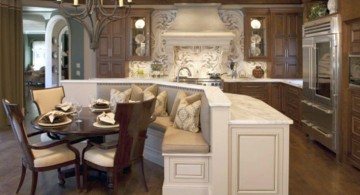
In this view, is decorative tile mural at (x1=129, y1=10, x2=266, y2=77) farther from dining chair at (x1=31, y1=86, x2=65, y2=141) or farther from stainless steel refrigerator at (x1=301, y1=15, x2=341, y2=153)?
dining chair at (x1=31, y1=86, x2=65, y2=141)

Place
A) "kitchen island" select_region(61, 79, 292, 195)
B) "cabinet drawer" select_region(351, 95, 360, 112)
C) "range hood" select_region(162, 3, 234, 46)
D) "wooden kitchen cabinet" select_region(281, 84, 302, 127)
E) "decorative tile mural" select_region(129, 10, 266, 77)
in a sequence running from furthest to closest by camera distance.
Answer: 1. "decorative tile mural" select_region(129, 10, 266, 77)
2. "range hood" select_region(162, 3, 234, 46)
3. "wooden kitchen cabinet" select_region(281, 84, 302, 127)
4. "cabinet drawer" select_region(351, 95, 360, 112)
5. "kitchen island" select_region(61, 79, 292, 195)

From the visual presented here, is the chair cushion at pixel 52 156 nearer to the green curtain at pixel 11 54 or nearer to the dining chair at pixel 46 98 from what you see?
the dining chair at pixel 46 98

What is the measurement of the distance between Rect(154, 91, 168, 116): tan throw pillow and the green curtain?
3693mm

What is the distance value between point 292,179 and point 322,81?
6.14 ft

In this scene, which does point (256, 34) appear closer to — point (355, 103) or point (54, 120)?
point (355, 103)

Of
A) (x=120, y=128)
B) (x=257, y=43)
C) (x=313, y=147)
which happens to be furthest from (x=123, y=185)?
(x=257, y=43)

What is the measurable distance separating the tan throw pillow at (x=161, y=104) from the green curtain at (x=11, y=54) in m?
3.69

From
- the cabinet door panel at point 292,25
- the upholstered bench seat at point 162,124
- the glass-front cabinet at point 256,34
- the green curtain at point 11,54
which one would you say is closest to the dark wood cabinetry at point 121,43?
the green curtain at point 11,54

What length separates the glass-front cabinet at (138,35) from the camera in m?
8.22

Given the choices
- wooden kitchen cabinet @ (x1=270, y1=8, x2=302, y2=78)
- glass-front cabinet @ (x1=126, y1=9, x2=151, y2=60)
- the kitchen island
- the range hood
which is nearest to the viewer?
the kitchen island

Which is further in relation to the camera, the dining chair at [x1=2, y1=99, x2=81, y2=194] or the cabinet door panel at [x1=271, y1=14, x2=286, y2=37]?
the cabinet door panel at [x1=271, y1=14, x2=286, y2=37]

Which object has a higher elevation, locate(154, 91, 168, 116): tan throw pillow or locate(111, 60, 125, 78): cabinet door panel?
locate(111, 60, 125, 78): cabinet door panel

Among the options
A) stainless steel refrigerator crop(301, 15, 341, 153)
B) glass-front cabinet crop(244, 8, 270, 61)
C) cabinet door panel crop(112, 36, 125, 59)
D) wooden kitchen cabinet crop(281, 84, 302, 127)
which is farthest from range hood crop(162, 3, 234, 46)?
stainless steel refrigerator crop(301, 15, 341, 153)

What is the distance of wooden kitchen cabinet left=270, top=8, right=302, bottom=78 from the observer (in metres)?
8.11
